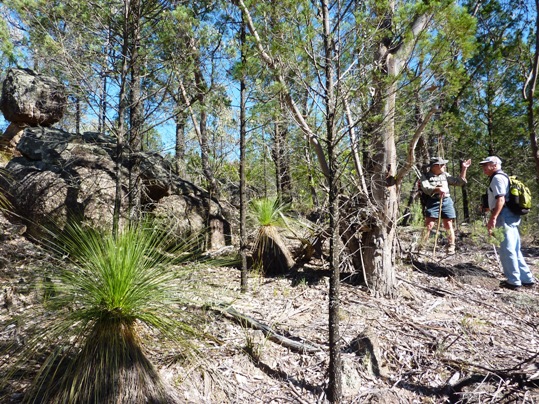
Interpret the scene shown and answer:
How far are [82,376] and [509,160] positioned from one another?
13.3 meters

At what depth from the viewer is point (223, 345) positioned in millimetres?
3180

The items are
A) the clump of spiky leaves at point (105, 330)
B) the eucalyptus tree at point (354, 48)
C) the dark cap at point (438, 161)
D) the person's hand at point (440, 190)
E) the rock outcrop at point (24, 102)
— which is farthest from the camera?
the rock outcrop at point (24, 102)

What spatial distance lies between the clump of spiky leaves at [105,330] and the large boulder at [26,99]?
7.86 m

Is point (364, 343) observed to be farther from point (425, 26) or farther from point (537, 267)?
point (537, 267)

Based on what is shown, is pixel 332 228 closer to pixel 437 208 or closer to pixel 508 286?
pixel 508 286

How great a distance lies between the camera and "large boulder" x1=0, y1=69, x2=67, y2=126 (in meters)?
8.63

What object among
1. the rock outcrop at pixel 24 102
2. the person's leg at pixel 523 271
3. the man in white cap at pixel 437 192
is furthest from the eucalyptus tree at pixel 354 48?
the rock outcrop at pixel 24 102

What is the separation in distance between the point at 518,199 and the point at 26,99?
37.8ft

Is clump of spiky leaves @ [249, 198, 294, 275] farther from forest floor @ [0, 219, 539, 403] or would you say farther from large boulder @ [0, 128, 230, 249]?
large boulder @ [0, 128, 230, 249]

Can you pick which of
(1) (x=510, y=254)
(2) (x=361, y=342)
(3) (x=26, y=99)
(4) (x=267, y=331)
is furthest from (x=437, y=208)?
(3) (x=26, y=99)

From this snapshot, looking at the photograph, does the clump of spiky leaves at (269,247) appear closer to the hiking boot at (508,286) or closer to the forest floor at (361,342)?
the forest floor at (361,342)

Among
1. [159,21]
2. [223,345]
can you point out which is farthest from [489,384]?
[159,21]

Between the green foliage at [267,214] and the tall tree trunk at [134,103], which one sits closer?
the tall tree trunk at [134,103]

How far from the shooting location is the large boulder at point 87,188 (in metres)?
5.50
